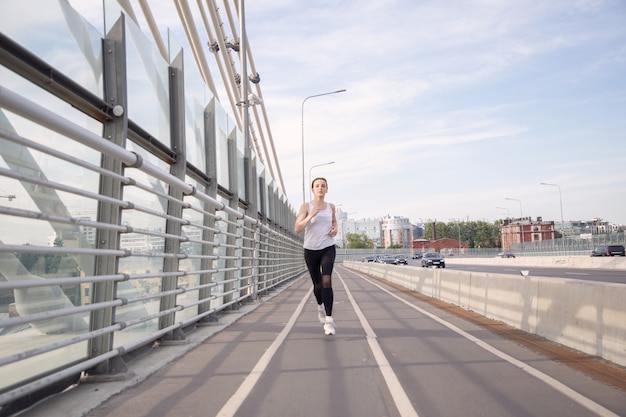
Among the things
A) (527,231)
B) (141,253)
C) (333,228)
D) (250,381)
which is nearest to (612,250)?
(333,228)

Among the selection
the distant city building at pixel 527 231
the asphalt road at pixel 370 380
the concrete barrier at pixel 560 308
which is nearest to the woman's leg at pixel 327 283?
the asphalt road at pixel 370 380

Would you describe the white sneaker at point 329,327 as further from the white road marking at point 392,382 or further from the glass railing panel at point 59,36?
the glass railing panel at point 59,36

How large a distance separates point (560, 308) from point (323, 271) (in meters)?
2.87

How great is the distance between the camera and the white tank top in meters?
7.41

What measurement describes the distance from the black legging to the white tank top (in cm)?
7

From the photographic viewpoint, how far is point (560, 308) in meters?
6.43

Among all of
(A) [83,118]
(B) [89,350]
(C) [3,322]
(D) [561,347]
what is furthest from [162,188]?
(D) [561,347]

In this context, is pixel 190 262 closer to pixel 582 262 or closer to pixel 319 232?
pixel 319 232

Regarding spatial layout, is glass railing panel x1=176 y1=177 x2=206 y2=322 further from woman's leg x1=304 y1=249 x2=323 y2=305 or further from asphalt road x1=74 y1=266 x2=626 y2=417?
woman's leg x1=304 y1=249 x2=323 y2=305

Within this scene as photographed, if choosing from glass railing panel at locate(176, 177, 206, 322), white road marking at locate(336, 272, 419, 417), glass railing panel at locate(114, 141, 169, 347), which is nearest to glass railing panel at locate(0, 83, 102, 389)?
glass railing panel at locate(114, 141, 169, 347)

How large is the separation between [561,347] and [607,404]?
2.41m

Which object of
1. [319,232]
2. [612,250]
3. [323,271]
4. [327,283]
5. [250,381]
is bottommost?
[250,381]

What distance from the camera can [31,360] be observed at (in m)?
3.73

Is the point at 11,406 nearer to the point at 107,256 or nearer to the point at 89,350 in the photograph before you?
the point at 89,350
